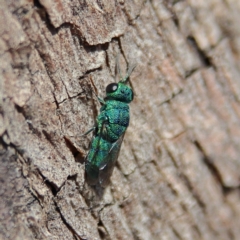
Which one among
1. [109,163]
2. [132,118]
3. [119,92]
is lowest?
[109,163]

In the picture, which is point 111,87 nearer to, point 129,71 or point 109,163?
point 129,71

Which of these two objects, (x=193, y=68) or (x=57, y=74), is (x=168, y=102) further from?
(x=57, y=74)

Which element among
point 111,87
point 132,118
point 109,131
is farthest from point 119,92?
point 109,131

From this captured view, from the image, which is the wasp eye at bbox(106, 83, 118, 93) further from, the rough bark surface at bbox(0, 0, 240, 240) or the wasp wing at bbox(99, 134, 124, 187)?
the wasp wing at bbox(99, 134, 124, 187)

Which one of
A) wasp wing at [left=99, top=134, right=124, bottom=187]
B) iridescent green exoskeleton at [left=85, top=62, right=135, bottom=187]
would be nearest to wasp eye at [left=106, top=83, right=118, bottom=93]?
iridescent green exoskeleton at [left=85, top=62, right=135, bottom=187]

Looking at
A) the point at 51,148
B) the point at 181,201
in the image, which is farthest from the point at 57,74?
the point at 181,201

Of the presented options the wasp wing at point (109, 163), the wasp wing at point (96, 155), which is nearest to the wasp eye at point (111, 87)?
the wasp wing at point (96, 155)

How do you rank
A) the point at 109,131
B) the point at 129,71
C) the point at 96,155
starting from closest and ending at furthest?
the point at 129,71 → the point at 96,155 → the point at 109,131

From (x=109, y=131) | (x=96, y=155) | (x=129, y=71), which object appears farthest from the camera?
(x=109, y=131)
